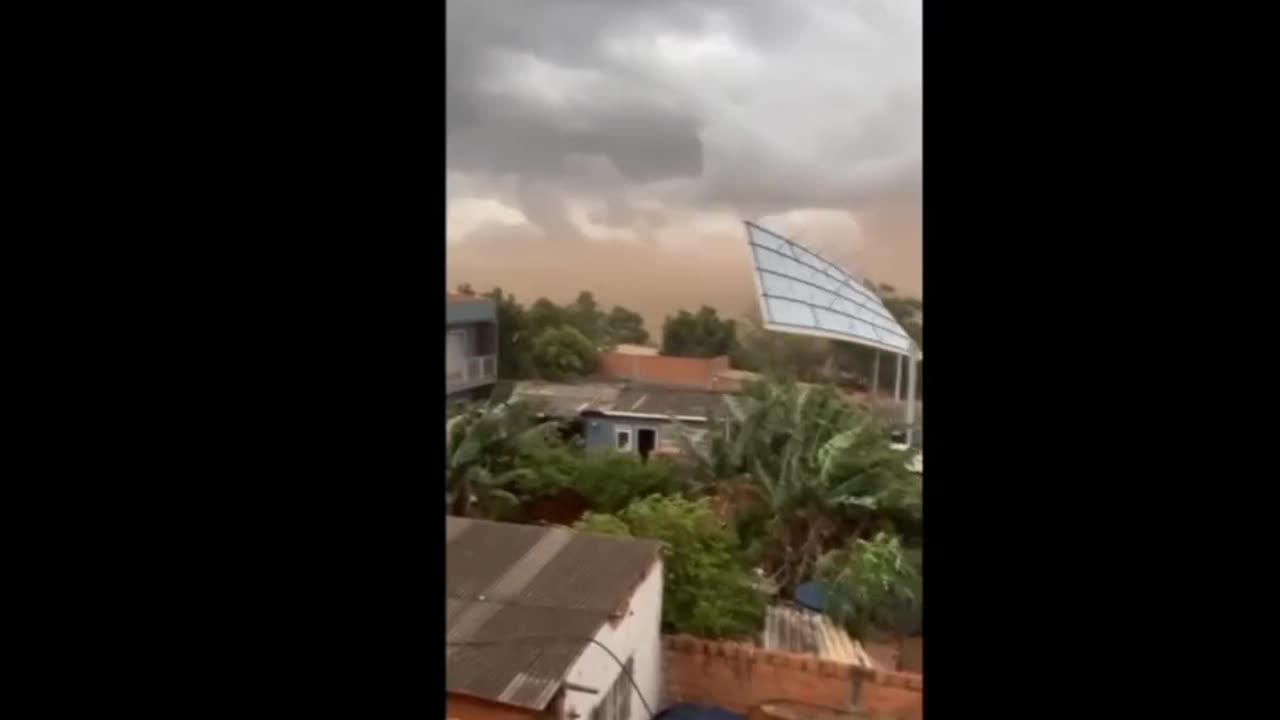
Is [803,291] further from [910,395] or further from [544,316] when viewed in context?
[544,316]

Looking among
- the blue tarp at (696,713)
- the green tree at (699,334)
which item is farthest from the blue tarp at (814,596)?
the green tree at (699,334)

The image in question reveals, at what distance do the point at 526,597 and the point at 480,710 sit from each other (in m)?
0.12

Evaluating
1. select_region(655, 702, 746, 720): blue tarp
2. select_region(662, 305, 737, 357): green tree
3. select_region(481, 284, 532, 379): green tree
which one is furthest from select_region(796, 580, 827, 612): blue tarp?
select_region(481, 284, 532, 379): green tree

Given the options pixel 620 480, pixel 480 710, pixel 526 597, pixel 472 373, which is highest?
pixel 472 373

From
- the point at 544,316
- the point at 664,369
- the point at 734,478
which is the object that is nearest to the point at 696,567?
the point at 734,478

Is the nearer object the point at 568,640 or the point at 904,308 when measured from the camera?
the point at 904,308

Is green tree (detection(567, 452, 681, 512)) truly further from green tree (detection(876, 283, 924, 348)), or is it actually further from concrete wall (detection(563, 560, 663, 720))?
green tree (detection(876, 283, 924, 348))

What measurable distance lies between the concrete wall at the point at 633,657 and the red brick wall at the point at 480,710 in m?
0.05

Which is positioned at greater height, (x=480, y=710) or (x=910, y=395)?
(x=910, y=395)

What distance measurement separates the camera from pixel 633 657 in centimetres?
97

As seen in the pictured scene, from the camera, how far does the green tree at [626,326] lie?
0.98 meters
